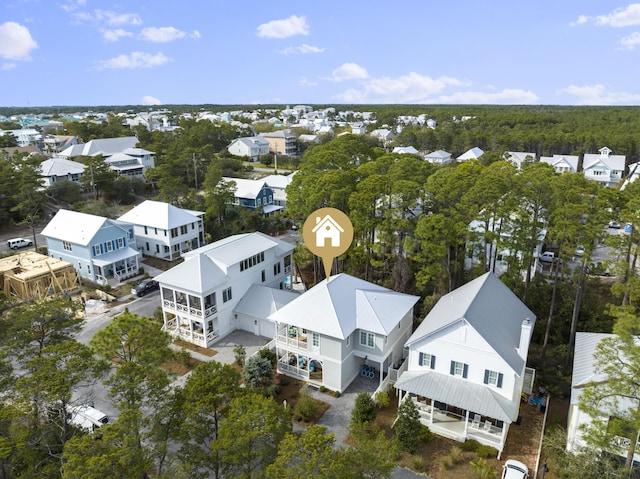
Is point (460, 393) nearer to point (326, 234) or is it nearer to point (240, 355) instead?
point (326, 234)

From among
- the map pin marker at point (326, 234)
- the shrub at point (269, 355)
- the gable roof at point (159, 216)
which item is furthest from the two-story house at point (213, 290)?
the gable roof at point (159, 216)

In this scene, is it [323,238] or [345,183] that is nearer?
[323,238]

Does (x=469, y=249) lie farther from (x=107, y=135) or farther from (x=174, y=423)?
(x=107, y=135)

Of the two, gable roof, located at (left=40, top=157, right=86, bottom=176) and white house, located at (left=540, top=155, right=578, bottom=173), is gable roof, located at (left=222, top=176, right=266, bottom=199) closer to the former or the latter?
gable roof, located at (left=40, top=157, right=86, bottom=176)

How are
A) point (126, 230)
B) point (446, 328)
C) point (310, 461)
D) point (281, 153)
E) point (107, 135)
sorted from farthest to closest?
point (281, 153)
point (107, 135)
point (126, 230)
point (446, 328)
point (310, 461)

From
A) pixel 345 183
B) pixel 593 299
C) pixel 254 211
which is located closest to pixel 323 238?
pixel 345 183

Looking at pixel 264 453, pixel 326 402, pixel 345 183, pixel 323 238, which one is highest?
pixel 345 183
